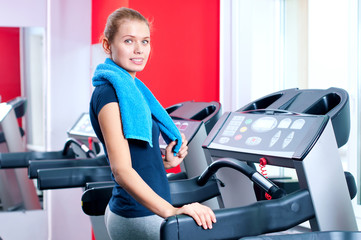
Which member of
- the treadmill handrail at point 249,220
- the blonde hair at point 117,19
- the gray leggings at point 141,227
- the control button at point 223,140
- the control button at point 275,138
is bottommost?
the gray leggings at point 141,227

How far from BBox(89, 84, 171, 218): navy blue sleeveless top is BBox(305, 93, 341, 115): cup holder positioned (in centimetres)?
62

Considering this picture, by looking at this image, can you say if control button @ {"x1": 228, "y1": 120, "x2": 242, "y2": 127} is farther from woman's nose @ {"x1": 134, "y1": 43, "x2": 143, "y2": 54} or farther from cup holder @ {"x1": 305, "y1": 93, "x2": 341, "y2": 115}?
woman's nose @ {"x1": 134, "y1": 43, "x2": 143, "y2": 54}

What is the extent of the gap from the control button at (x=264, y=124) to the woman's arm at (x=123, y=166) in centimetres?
48

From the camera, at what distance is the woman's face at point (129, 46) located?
1.36 metres

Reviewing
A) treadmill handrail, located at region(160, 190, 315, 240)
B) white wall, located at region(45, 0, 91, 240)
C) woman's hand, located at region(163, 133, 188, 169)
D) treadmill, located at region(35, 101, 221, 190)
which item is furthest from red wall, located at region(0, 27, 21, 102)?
treadmill handrail, located at region(160, 190, 315, 240)

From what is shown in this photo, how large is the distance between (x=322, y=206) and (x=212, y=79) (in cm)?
186

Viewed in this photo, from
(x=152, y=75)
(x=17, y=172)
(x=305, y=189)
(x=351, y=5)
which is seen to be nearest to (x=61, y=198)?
(x=17, y=172)

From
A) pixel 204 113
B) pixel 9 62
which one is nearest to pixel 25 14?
pixel 9 62

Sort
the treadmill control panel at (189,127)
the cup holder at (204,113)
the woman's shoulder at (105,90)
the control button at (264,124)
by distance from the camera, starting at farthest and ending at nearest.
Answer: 1. the cup holder at (204,113)
2. the treadmill control panel at (189,127)
3. the control button at (264,124)
4. the woman's shoulder at (105,90)

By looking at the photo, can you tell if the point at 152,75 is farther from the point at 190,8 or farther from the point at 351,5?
the point at 351,5

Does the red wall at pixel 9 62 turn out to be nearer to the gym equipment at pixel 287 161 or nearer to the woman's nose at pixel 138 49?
the gym equipment at pixel 287 161

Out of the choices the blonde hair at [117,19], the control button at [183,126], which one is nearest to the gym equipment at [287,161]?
the control button at [183,126]

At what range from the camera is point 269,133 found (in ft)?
4.84

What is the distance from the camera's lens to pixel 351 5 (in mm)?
2502
